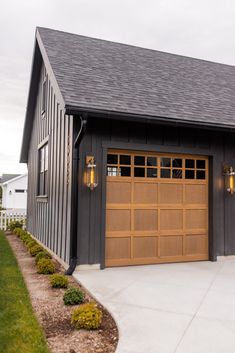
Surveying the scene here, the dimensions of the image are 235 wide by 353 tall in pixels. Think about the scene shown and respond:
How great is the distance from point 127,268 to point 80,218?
4.49 ft

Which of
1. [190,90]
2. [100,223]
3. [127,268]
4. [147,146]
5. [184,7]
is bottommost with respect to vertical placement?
[127,268]

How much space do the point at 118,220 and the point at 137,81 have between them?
3.54m

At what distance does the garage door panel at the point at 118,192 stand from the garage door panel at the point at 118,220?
20cm

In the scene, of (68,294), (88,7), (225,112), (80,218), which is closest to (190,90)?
(225,112)

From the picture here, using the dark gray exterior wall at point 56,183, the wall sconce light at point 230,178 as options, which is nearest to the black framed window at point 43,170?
the dark gray exterior wall at point 56,183

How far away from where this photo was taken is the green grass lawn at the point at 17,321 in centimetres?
319

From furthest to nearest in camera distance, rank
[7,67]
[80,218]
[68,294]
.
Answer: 1. [7,67]
2. [80,218]
3. [68,294]

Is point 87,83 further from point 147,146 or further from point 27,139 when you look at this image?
point 27,139

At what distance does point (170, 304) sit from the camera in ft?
14.4

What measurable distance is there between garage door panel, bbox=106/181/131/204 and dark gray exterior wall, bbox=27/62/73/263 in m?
0.81

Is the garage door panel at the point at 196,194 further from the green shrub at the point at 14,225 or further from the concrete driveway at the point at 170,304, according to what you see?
the green shrub at the point at 14,225

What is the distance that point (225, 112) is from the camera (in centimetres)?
775

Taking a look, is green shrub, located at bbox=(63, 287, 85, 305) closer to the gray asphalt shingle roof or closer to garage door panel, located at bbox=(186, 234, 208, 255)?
the gray asphalt shingle roof

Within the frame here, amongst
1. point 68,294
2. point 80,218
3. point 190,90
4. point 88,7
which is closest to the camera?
point 68,294
